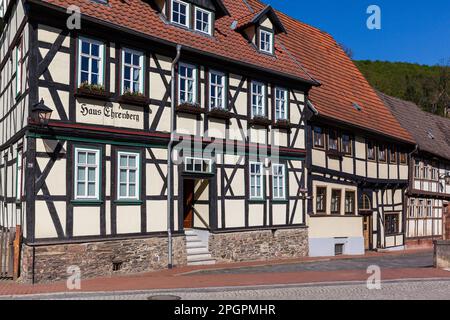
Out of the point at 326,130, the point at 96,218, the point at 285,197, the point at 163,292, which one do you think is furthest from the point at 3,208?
the point at 326,130

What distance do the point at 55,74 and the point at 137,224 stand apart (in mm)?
4896

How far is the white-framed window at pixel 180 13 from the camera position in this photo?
17.4m

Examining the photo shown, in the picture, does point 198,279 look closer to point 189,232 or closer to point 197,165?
point 189,232

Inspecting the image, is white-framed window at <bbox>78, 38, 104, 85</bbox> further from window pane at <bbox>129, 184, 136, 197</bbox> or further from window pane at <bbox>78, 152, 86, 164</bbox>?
window pane at <bbox>129, 184, 136, 197</bbox>

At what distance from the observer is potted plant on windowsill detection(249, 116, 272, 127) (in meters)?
19.2

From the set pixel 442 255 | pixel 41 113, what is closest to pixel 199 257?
pixel 41 113

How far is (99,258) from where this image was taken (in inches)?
566

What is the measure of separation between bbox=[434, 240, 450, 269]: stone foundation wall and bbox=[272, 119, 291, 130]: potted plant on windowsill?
274 inches

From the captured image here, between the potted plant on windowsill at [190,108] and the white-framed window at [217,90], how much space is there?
727mm

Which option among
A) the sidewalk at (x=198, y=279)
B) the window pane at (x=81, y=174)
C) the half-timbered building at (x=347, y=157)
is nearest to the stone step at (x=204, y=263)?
the sidewalk at (x=198, y=279)

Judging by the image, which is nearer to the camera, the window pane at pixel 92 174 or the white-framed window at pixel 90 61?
the white-framed window at pixel 90 61

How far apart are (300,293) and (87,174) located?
6.60 m

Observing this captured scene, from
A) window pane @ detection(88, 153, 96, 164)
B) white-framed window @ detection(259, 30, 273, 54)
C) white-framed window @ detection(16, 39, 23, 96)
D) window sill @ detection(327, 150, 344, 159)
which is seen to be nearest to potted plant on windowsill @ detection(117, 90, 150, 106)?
window pane @ detection(88, 153, 96, 164)

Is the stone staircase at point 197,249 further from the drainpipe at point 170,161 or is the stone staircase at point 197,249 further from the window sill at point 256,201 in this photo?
the window sill at point 256,201
